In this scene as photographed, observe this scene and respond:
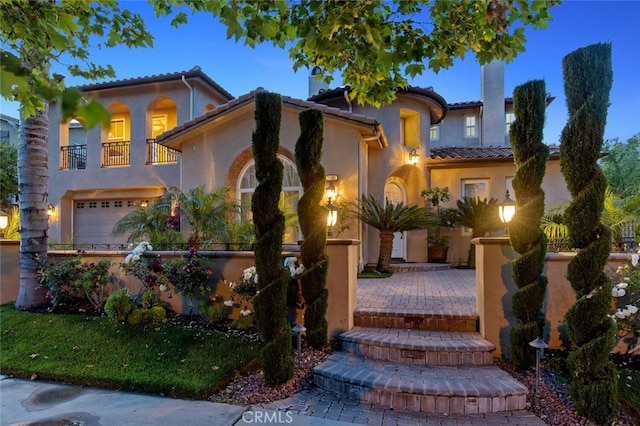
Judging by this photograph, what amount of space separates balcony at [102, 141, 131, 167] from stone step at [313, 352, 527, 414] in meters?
14.3

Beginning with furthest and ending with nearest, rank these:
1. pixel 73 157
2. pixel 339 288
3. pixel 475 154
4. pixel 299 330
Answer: pixel 73 157, pixel 475 154, pixel 339 288, pixel 299 330

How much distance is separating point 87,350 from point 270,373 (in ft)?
9.97

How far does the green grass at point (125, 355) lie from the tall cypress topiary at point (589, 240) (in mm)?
3969

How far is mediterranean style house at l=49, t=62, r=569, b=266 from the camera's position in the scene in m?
11.2

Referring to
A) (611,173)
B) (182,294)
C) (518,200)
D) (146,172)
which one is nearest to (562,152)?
(518,200)

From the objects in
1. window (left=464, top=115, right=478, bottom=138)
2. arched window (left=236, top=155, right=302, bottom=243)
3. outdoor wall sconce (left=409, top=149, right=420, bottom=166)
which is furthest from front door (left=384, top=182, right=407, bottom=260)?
window (left=464, top=115, right=478, bottom=138)

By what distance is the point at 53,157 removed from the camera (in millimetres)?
15344

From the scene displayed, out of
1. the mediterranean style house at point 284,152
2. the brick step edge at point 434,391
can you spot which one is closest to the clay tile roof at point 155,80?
the mediterranean style house at point 284,152

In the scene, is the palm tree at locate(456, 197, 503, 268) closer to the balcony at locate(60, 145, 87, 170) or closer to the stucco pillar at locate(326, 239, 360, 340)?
the stucco pillar at locate(326, 239, 360, 340)

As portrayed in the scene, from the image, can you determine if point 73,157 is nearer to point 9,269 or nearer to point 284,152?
point 9,269

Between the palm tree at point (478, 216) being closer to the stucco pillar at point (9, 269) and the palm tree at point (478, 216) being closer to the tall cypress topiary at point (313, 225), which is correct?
the tall cypress topiary at point (313, 225)

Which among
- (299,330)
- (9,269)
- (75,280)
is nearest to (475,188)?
(299,330)

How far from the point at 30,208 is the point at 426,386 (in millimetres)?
7907

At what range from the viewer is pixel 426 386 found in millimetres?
4102
